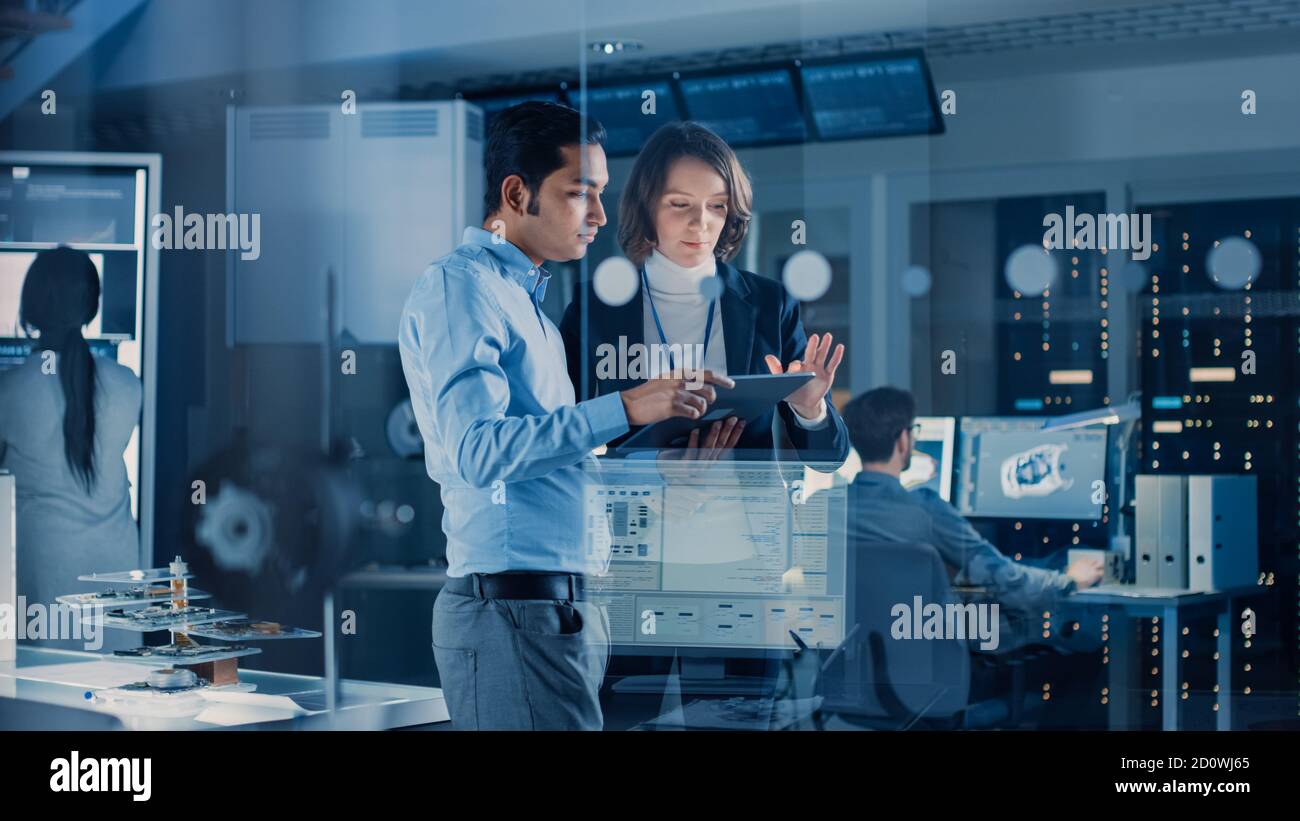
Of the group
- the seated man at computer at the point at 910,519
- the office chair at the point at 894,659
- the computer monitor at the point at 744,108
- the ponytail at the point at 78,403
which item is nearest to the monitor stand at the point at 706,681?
the office chair at the point at 894,659

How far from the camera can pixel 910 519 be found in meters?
3.42

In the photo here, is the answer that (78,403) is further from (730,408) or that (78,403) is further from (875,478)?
(875,478)

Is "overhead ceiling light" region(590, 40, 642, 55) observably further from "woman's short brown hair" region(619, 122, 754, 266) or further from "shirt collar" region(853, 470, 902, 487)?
"shirt collar" region(853, 470, 902, 487)

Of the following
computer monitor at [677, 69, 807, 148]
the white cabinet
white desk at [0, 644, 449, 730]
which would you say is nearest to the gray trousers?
white desk at [0, 644, 449, 730]

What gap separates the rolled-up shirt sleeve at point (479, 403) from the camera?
2271mm

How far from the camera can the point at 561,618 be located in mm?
2342

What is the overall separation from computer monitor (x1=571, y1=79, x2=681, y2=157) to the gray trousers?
1.10 metres

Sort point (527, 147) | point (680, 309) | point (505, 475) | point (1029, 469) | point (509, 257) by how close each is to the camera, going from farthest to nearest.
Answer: point (1029, 469) < point (680, 309) < point (527, 147) < point (509, 257) < point (505, 475)

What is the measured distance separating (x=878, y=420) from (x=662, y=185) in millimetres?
869

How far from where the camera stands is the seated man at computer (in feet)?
10.9

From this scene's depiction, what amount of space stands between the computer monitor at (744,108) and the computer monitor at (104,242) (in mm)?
1550

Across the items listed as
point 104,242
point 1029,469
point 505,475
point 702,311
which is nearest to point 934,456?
point 1029,469
